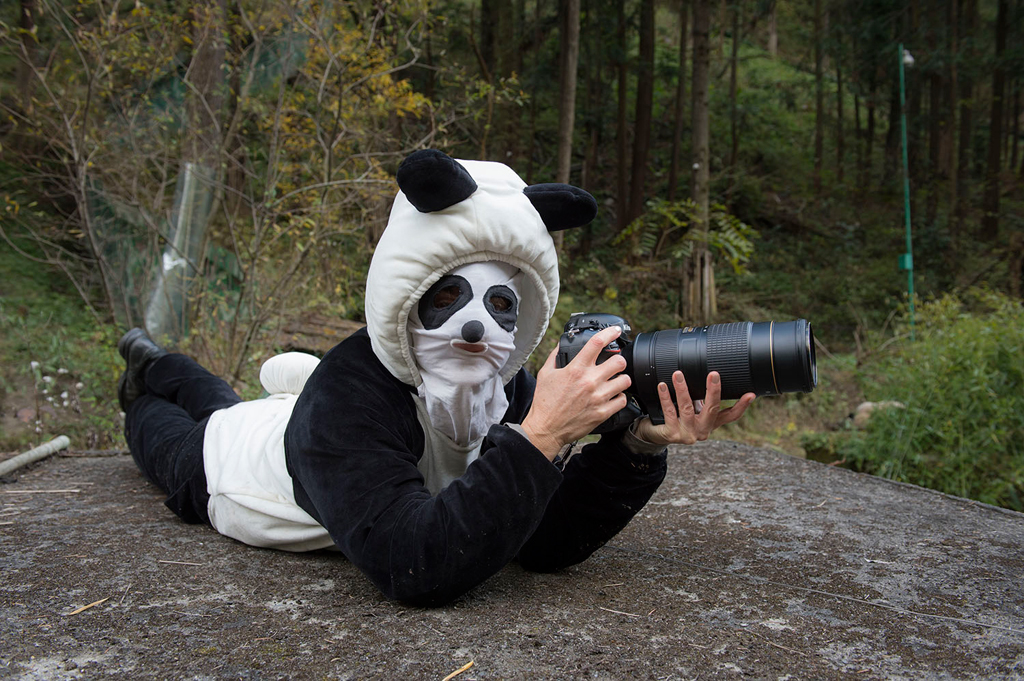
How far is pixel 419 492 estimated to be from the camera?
1.98 m

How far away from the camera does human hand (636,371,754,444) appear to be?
1960 millimetres

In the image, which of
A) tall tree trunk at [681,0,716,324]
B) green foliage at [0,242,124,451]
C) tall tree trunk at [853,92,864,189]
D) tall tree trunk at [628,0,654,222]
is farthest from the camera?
tall tree trunk at [853,92,864,189]

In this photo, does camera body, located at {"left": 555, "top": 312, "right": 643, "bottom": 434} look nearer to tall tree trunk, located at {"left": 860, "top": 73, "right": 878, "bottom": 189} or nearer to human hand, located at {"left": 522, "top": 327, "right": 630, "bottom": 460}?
human hand, located at {"left": 522, "top": 327, "right": 630, "bottom": 460}

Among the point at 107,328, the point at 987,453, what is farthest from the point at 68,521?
the point at 987,453

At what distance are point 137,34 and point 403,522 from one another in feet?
18.4

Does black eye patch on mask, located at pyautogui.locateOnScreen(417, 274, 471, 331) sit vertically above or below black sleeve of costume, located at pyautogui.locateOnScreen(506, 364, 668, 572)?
above

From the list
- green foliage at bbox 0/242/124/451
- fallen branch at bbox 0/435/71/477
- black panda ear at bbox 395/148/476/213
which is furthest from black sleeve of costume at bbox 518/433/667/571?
green foliage at bbox 0/242/124/451

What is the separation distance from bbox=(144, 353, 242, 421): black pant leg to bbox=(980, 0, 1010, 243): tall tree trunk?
15.9m

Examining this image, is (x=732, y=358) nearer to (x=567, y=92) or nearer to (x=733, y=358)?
(x=733, y=358)

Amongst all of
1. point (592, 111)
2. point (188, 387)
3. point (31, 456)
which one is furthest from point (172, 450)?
point (592, 111)

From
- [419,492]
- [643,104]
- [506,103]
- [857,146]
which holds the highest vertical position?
[857,146]

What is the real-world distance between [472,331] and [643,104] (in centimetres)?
1309


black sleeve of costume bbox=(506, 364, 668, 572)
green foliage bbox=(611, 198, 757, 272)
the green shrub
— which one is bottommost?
the green shrub

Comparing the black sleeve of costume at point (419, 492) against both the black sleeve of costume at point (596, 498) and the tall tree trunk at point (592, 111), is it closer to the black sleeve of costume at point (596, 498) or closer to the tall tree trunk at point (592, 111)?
the black sleeve of costume at point (596, 498)
